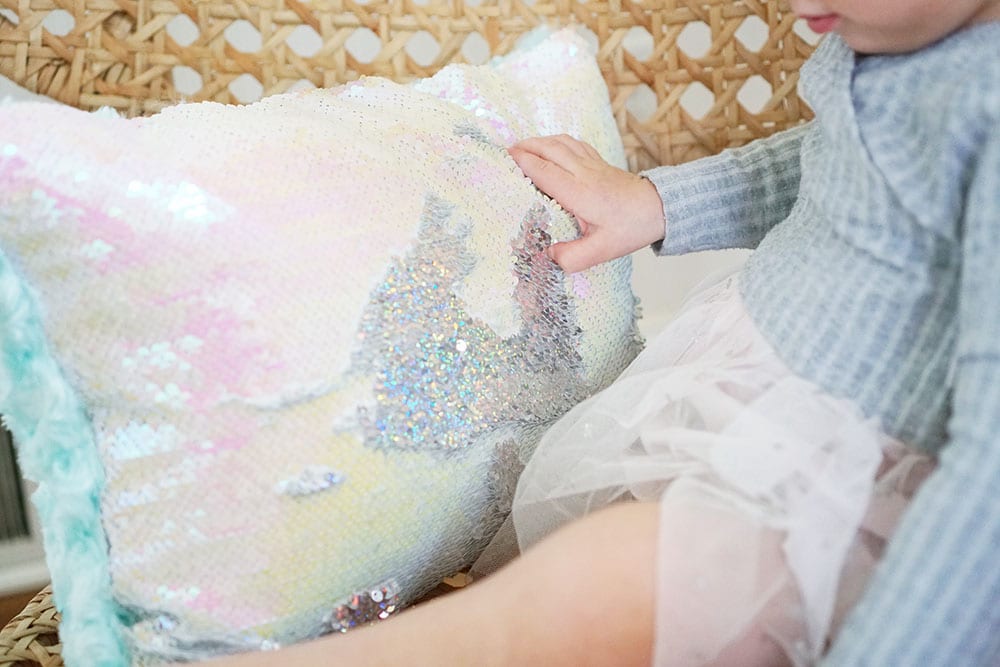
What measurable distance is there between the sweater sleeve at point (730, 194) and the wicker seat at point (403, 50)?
0.18 metres

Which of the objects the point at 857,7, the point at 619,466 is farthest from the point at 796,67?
the point at 619,466

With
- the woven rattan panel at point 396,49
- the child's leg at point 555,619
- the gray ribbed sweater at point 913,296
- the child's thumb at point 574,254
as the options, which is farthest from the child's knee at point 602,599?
the woven rattan panel at point 396,49

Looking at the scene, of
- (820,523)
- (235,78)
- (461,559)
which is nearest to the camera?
(820,523)

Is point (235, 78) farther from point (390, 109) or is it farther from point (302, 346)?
point (302, 346)

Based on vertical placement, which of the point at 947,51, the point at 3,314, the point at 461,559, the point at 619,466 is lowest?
the point at 461,559

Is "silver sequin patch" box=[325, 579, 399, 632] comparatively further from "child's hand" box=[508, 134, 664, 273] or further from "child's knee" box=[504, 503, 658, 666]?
"child's hand" box=[508, 134, 664, 273]

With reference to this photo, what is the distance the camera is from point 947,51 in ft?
1.83

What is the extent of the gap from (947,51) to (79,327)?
1.85 feet

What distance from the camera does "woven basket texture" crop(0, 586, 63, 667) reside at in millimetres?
714

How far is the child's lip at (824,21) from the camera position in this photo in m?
0.60

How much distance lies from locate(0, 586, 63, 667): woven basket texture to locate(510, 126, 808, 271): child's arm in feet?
1.73

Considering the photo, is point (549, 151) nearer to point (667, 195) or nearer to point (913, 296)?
point (667, 195)

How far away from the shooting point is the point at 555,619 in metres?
0.49

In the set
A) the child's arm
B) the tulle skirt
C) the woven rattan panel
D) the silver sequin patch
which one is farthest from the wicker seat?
the silver sequin patch
